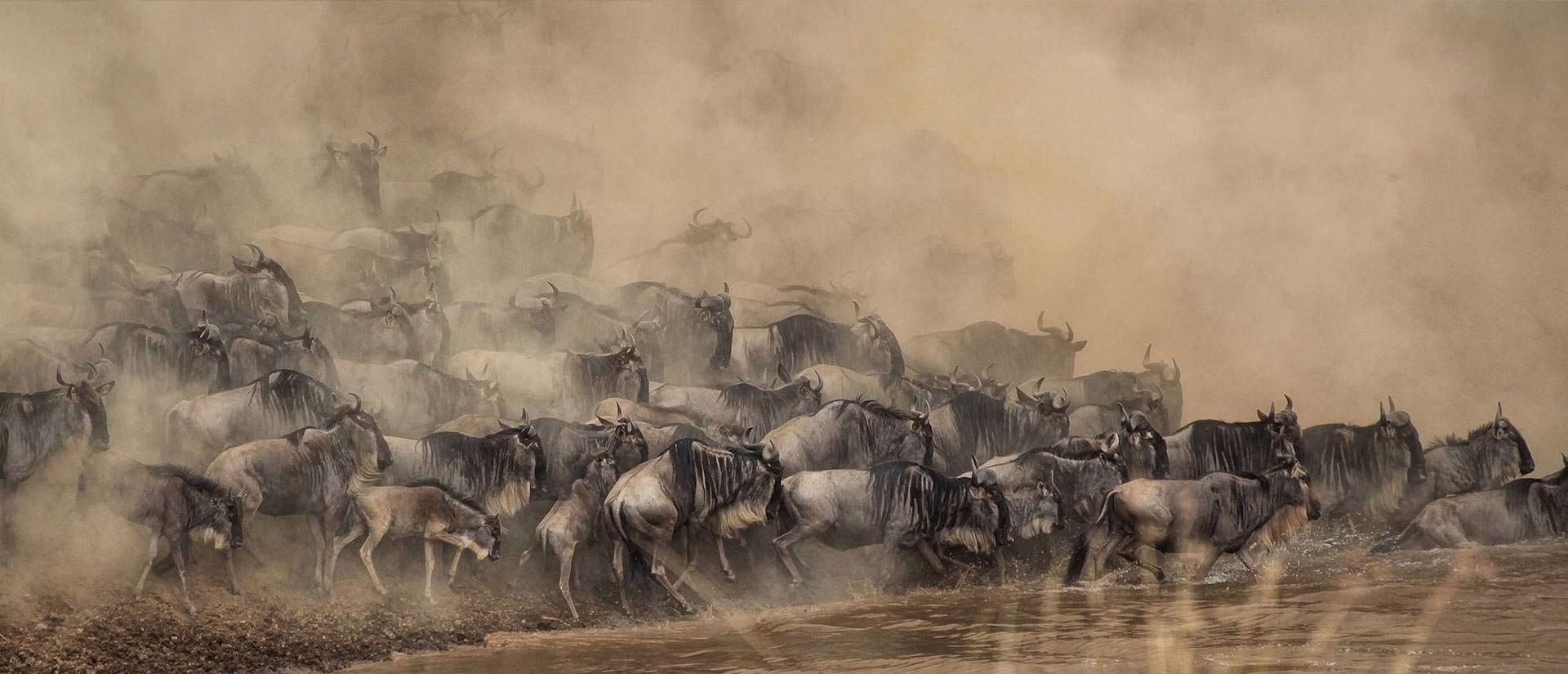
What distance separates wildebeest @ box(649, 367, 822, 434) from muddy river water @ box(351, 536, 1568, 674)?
9.65 feet

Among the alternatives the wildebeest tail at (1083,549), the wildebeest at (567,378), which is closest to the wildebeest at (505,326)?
the wildebeest at (567,378)

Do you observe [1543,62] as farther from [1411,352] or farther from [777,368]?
[777,368]

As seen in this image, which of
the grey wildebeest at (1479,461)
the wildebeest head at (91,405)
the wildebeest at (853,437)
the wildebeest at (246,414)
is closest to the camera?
the wildebeest head at (91,405)

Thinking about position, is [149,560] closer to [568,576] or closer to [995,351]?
[568,576]

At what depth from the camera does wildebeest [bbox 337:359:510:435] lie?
13320mm

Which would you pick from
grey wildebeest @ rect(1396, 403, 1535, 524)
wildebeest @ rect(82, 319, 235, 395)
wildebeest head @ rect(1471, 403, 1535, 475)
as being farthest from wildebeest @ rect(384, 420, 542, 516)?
wildebeest head @ rect(1471, 403, 1535, 475)

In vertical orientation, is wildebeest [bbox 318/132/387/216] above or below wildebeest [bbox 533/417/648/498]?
above

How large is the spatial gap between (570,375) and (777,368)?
2.60 m

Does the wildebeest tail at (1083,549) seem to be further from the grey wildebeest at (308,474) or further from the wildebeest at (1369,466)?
the grey wildebeest at (308,474)

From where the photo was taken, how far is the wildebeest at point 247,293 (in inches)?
573

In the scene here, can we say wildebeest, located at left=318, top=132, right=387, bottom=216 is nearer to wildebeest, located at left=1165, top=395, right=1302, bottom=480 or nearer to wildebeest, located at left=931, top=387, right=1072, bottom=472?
wildebeest, located at left=931, top=387, right=1072, bottom=472

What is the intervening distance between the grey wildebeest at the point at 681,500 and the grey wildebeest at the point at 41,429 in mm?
3631

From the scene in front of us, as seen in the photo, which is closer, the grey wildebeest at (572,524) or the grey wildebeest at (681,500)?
the grey wildebeest at (572,524)

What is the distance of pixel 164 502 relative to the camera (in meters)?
9.95
